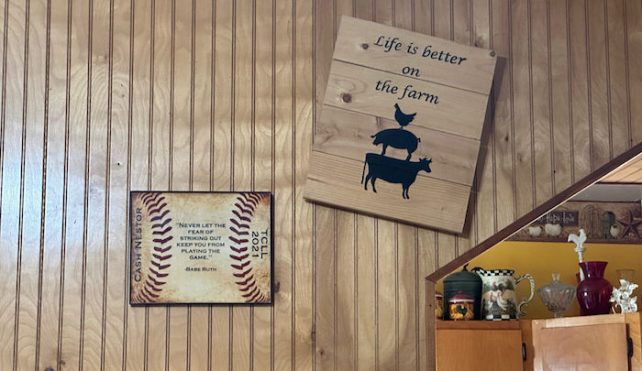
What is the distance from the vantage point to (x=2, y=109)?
2604mm

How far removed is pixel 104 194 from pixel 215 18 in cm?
60

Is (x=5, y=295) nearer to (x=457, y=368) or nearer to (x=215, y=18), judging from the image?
(x=215, y=18)

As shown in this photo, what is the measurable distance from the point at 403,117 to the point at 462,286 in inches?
64.6

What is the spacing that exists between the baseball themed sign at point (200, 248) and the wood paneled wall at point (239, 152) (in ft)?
0.12

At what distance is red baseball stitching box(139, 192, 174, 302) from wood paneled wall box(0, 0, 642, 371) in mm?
47

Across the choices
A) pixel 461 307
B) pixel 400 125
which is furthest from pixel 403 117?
pixel 461 307

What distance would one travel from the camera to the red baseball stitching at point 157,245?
2.54 meters

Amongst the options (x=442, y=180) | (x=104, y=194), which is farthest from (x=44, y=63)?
(x=442, y=180)

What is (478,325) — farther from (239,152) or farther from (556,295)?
(239,152)

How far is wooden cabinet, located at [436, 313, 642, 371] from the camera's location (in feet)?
13.3

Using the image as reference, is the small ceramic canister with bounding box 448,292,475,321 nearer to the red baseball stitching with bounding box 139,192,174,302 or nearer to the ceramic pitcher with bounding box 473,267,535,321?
the ceramic pitcher with bounding box 473,267,535,321

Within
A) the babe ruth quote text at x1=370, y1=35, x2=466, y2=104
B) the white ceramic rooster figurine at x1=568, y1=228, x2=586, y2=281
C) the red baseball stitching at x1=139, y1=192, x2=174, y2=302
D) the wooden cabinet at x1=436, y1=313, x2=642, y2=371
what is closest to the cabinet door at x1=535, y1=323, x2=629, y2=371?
the wooden cabinet at x1=436, y1=313, x2=642, y2=371

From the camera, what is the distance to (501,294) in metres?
4.39

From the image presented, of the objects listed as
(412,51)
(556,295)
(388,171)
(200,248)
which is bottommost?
(556,295)
